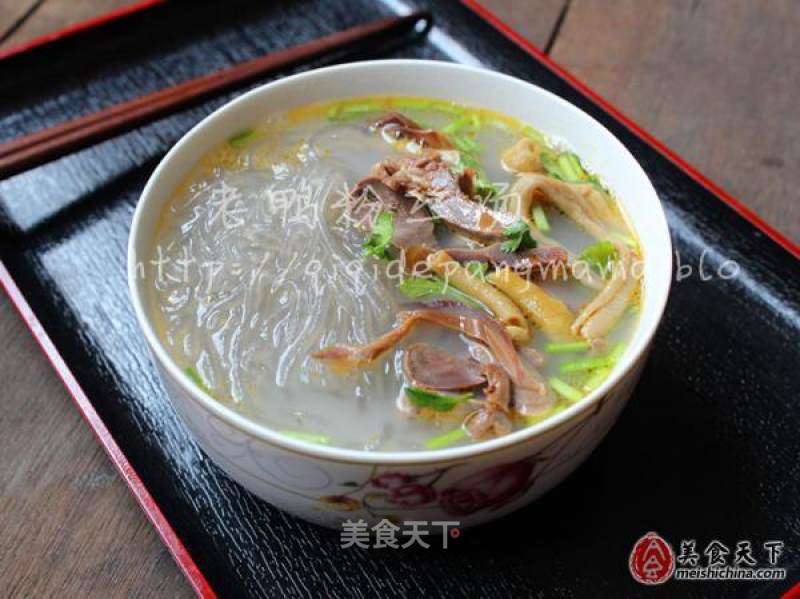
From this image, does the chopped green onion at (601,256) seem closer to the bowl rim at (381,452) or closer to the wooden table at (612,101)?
the bowl rim at (381,452)

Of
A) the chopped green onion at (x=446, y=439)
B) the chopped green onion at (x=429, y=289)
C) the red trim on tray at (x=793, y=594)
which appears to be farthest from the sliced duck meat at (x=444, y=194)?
the red trim on tray at (x=793, y=594)

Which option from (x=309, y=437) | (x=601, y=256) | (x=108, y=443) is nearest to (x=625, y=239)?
(x=601, y=256)

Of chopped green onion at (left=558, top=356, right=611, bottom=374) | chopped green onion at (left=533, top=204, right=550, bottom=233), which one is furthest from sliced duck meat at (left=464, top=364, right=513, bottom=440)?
chopped green onion at (left=533, top=204, right=550, bottom=233)

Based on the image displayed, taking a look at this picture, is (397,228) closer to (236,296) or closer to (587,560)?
(236,296)

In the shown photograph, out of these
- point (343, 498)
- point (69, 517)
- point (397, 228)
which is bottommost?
point (69, 517)

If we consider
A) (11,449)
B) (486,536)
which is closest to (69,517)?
(11,449)

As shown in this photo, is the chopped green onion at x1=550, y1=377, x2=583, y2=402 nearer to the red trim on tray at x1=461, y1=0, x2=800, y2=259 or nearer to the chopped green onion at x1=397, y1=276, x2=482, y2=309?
Result: the chopped green onion at x1=397, y1=276, x2=482, y2=309
